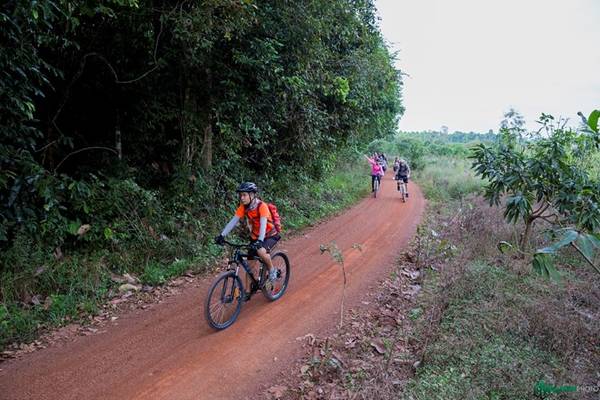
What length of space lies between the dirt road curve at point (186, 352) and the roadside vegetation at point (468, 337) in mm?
448

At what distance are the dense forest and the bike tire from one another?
2.55 meters

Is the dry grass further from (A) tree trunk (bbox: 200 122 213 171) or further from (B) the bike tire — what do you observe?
(A) tree trunk (bbox: 200 122 213 171)

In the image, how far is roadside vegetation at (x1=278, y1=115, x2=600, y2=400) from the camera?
393 cm

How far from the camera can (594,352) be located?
461cm

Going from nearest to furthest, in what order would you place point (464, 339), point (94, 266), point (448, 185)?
point (464, 339) < point (94, 266) < point (448, 185)

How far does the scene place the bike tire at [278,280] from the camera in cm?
602

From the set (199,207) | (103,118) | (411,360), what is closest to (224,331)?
(411,360)

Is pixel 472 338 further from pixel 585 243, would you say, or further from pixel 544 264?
pixel 585 243

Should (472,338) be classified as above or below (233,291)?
below

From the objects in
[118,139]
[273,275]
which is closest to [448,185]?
[273,275]

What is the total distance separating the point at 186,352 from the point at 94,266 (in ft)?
9.76

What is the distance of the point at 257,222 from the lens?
572 cm

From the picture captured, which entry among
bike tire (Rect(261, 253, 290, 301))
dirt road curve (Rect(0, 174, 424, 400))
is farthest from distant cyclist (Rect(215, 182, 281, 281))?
dirt road curve (Rect(0, 174, 424, 400))

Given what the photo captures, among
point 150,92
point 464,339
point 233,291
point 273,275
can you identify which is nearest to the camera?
point 464,339
